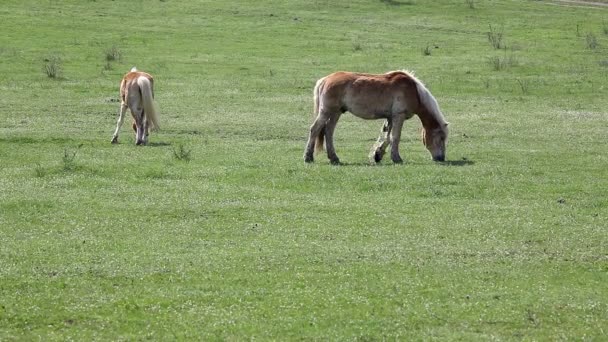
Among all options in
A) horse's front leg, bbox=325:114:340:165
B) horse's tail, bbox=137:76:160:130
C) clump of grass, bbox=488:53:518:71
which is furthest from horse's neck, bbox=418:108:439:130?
clump of grass, bbox=488:53:518:71

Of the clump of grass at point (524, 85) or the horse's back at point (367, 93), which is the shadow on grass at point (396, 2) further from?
the horse's back at point (367, 93)

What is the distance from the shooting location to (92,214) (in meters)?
14.1

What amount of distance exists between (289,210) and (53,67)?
19.0m

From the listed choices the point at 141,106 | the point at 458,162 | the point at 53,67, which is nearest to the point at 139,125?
the point at 141,106

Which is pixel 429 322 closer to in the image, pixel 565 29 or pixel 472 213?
pixel 472 213

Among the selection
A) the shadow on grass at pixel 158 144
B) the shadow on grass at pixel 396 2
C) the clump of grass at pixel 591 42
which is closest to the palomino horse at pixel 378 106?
the shadow on grass at pixel 158 144

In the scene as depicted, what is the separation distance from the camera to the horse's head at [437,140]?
63.2ft

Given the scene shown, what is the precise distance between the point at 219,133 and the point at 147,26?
2166 cm

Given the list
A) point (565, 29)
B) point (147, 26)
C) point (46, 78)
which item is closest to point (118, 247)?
point (46, 78)

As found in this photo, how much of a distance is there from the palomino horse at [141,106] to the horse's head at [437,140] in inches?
218

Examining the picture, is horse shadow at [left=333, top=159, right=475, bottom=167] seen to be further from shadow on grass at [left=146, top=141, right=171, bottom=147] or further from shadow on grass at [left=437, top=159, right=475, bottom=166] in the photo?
shadow on grass at [left=146, top=141, right=171, bottom=147]

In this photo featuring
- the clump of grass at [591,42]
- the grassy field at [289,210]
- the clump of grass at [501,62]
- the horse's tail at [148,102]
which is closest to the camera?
the grassy field at [289,210]

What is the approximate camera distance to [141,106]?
845 inches

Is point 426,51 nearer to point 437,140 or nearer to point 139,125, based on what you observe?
point 139,125
